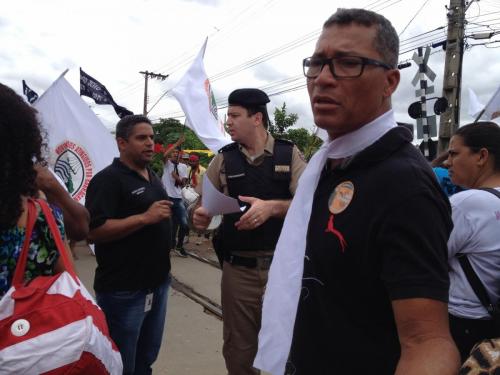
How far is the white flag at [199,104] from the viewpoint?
452 cm

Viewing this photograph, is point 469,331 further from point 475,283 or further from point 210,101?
point 210,101

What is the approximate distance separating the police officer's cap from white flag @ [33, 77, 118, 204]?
5.22 ft

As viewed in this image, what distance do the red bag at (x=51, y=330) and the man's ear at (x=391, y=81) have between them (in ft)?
3.72

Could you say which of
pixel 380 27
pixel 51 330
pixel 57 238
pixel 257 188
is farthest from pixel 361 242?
pixel 257 188

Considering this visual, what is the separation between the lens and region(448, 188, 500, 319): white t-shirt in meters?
2.11

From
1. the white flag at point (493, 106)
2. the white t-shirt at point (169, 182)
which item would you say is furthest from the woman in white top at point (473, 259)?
the white t-shirt at point (169, 182)

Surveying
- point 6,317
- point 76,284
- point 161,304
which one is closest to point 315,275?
point 76,284

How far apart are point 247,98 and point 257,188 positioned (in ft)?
2.10

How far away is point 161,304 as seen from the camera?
10.3 ft

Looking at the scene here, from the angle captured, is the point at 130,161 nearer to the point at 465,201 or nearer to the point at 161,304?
the point at 161,304

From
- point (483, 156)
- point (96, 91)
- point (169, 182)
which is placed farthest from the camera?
point (169, 182)

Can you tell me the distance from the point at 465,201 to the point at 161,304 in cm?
208

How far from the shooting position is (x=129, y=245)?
9.52 feet

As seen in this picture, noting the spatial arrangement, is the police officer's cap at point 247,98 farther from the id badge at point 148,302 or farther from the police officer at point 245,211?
the id badge at point 148,302
